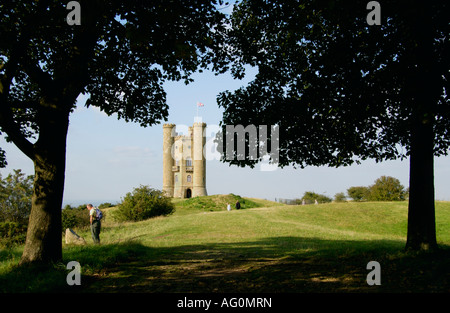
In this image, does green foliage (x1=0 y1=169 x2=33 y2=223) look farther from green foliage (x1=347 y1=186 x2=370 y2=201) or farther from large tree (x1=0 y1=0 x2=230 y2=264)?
green foliage (x1=347 y1=186 x2=370 y2=201)

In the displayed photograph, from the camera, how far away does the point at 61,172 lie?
30.4 ft

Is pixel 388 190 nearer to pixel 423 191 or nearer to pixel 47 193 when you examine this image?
pixel 423 191

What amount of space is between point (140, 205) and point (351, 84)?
93.6 feet

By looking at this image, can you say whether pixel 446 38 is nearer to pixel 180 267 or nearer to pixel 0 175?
pixel 180 267

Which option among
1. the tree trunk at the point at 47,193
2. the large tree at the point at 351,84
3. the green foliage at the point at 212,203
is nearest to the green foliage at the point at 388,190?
the green foliage at the point at 212,203

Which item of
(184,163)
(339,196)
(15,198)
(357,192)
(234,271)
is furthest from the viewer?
(339,196)

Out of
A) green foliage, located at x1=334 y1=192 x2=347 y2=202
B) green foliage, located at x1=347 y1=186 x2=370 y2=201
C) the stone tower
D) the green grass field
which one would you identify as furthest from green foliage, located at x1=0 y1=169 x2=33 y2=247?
green foliage, located at x1=334 y1=192 x2=347 y2=202

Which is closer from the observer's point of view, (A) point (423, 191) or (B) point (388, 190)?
(A) point (423, 191)

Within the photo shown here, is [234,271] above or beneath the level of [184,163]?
beneath

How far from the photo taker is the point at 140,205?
113 feet

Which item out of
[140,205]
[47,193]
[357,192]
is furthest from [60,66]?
[357,192]

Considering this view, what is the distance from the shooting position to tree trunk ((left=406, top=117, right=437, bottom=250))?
9219 millimetres

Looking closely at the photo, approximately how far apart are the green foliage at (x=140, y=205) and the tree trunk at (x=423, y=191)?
2850 centimetres

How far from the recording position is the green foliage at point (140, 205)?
34.2 m
